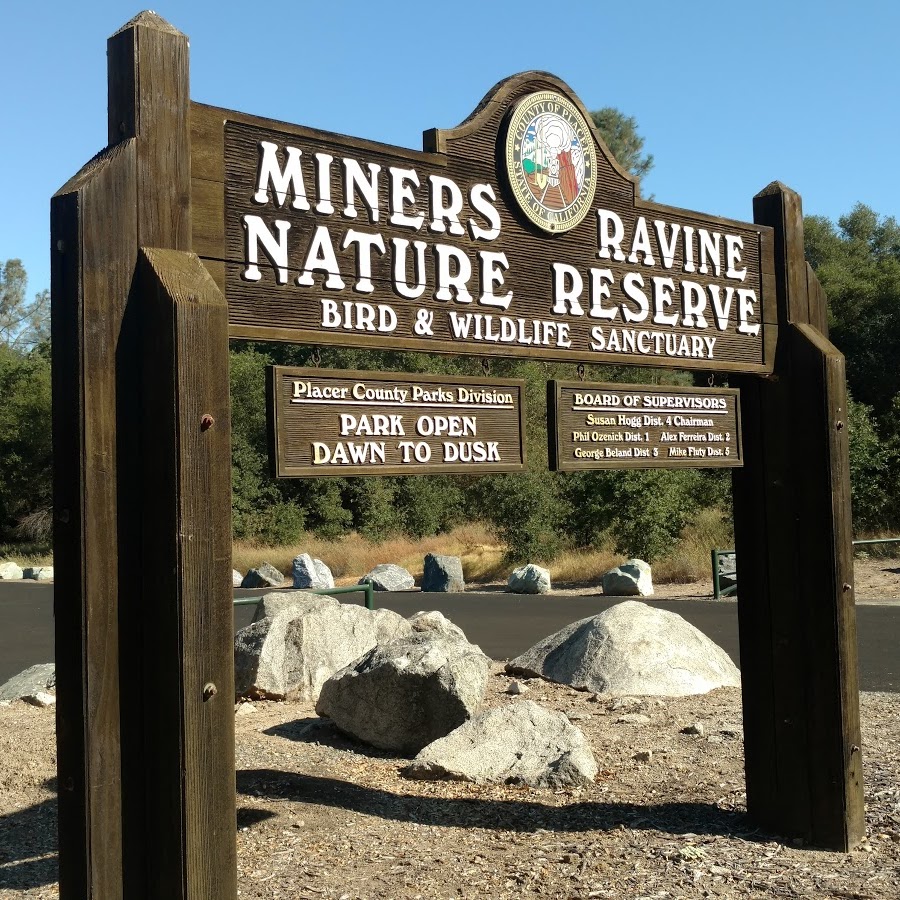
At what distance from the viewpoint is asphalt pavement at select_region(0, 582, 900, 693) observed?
41.6 feet

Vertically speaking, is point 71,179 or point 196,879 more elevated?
point 71,179

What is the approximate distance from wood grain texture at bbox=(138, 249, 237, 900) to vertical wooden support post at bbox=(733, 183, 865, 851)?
10.3 ft

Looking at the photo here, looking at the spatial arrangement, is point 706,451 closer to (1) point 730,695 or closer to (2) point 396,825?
(2) point 396,825

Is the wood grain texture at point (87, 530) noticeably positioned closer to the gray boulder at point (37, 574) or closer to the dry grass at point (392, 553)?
the dry grass at point (392, 553)

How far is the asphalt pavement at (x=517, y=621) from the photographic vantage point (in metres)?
12.7

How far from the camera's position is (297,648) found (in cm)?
941

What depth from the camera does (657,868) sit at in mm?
4957

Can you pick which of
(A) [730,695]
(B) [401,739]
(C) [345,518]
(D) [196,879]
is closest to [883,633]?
(A) [730,695]

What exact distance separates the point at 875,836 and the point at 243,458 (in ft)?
123

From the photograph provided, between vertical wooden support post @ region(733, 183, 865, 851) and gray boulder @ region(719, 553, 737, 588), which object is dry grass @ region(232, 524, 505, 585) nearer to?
gray boulder @ region(719, 553, 737, 588)

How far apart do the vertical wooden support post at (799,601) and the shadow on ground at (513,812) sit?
0.29m

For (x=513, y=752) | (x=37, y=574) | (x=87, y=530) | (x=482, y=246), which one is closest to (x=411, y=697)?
(x=513, y=752)

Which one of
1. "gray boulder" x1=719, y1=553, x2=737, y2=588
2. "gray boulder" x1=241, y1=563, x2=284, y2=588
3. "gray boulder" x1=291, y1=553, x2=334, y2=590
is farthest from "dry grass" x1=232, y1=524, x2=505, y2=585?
"gray boulder" x1=719, y1=553, x2=737, y2=588

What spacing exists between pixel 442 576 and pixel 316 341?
67.8 feet
